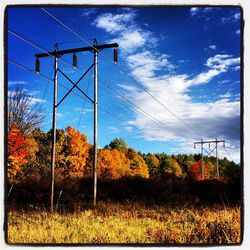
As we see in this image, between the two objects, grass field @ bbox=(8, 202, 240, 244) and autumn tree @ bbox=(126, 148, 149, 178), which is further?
autumn tree @ bbox=(126, 148, 149, 178)

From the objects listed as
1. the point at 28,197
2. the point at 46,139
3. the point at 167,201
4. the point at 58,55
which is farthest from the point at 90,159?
the point at 58,55

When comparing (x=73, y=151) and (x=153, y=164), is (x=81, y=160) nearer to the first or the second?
(x=73, y=151)

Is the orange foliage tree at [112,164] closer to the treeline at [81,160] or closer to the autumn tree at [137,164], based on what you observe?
the treeline at [81,160]

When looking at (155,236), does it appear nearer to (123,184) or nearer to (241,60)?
(241,60)

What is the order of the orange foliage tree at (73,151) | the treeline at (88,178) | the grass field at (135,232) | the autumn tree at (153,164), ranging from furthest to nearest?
the orange foliage tree at (73,151)
the autumn tree at (153,164)
the treeline at (88,178)
the grass field at (135,232)

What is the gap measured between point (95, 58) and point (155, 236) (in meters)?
5.50

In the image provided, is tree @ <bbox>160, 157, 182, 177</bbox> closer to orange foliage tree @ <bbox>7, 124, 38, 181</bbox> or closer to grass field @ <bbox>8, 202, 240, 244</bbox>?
orange foliage tree @ <bbox>7, 124, 38, 181</bbox>

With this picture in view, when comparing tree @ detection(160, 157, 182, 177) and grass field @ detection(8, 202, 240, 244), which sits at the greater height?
tree @ detection(160, 157, 182, 177)

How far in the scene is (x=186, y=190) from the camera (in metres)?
12.8

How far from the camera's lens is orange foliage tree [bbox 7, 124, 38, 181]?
41.1ft

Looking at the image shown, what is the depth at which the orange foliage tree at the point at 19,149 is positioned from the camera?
12.5 m

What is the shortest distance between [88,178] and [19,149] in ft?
10.7

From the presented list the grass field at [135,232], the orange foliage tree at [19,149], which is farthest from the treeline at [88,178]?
the grass field at [135,232]

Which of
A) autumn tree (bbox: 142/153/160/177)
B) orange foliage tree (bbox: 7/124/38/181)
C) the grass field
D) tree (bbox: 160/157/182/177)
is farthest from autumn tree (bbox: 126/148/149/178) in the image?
the grass field
